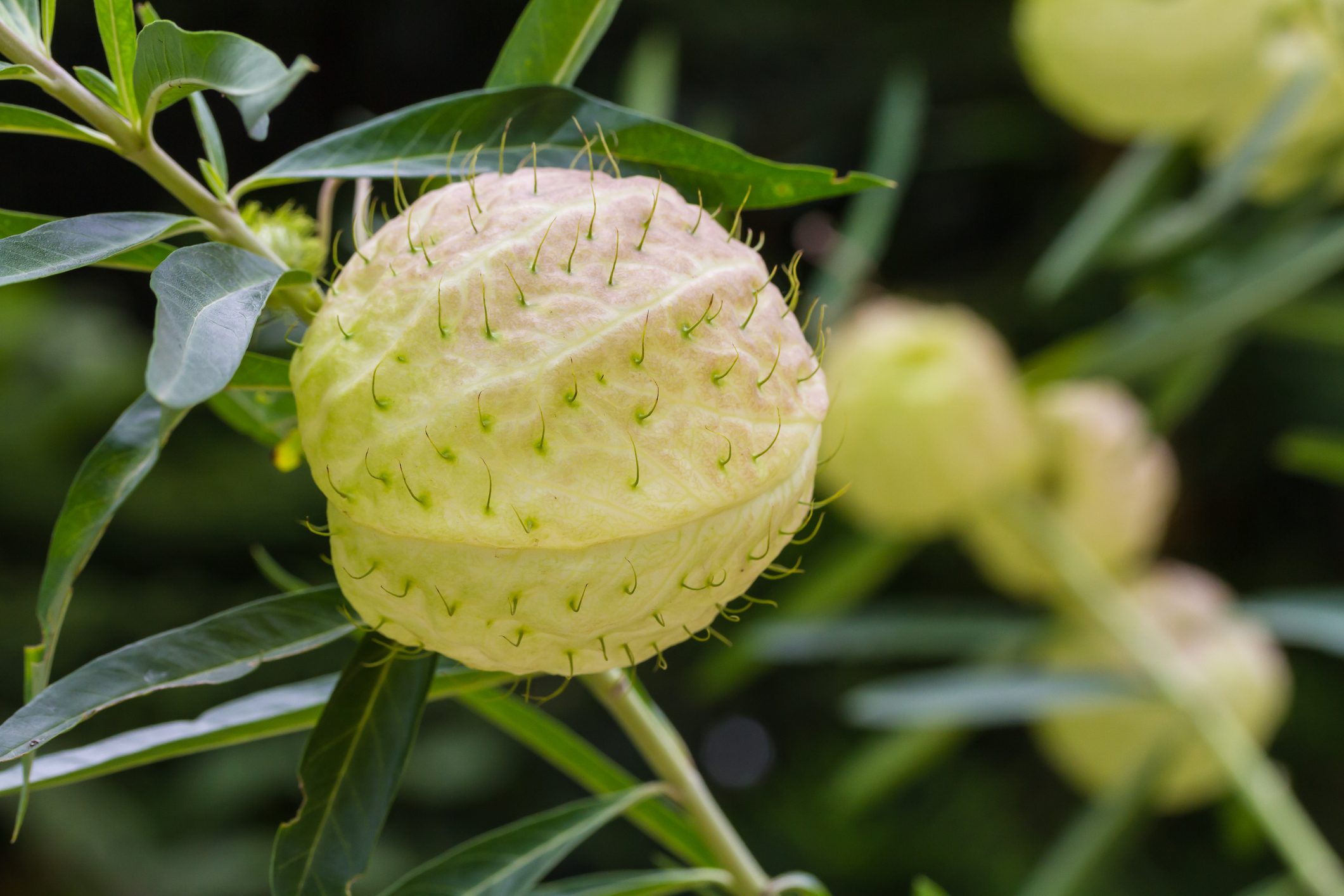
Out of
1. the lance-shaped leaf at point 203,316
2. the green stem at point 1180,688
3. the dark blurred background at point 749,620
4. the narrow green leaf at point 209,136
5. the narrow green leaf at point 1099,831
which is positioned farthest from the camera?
the dark blurred background at point 749,620

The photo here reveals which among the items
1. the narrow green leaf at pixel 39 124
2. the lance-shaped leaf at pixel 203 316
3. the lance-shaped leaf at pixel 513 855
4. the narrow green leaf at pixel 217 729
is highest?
the narrow green leaf at pixel 39 124

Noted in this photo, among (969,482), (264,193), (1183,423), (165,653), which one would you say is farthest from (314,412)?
(1183,423)

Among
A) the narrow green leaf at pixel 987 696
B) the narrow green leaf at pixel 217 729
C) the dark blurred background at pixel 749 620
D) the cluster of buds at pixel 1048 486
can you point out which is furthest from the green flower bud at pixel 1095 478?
the narrow green leaf at pixel 217 729

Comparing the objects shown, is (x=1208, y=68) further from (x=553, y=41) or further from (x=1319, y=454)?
(x=553, y=41)

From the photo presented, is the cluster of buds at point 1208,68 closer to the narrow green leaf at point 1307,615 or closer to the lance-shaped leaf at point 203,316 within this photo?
the narrow green leaf at point 1307,615

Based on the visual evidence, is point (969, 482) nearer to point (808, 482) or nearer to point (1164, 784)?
point (1164, 784)

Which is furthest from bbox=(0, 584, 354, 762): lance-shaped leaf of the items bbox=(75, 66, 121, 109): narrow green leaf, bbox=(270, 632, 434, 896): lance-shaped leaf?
bbox=(75, 66, 121, 109): narrow green leaf
